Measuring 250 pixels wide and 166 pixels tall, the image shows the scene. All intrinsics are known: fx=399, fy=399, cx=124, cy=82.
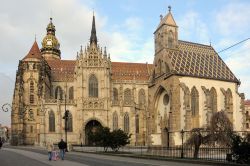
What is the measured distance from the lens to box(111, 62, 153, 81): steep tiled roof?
8719 centimetres

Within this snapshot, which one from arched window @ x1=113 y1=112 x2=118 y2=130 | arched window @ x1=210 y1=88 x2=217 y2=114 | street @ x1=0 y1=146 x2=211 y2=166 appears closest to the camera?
street @ x1=0 y1=146 x2=211 y2=166

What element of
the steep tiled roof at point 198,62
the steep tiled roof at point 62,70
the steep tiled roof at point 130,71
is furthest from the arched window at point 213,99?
the steep tiled roof at point 62,70

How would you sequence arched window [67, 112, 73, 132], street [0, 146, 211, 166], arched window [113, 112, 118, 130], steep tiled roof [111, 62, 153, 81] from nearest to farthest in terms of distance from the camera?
street [0, 146, 211, 166]
arched window [67, 112, 73, 132]
arched window [113, 112, 118, 130]
steep tiled roof [111, 62, 153, 81]

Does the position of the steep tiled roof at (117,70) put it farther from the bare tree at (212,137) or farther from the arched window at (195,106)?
the bare tree at (212,137)

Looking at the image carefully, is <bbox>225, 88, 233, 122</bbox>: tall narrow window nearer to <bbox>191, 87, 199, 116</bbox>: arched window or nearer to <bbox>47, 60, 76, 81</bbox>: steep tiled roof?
<bbox>191, 87, 199, 116</bbox>: arched window

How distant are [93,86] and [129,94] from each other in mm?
11204

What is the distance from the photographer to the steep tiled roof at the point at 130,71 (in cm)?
8719

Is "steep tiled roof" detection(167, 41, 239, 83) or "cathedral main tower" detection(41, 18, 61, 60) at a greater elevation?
"cathedral main tower" detection(41, 18, 61, 60)

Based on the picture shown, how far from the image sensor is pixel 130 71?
89375 millimetres

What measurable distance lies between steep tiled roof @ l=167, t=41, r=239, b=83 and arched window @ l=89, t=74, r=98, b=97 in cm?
2191

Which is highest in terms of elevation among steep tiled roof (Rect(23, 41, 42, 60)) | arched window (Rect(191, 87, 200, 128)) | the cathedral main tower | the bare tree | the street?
the cathedral main tower

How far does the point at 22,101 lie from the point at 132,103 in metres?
21.6

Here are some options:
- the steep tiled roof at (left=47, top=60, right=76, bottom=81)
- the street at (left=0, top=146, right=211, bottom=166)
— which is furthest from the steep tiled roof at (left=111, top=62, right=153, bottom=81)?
the street at (left=0, top=146, right=211, bottom=166)

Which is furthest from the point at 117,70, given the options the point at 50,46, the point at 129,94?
the point at 50,46
